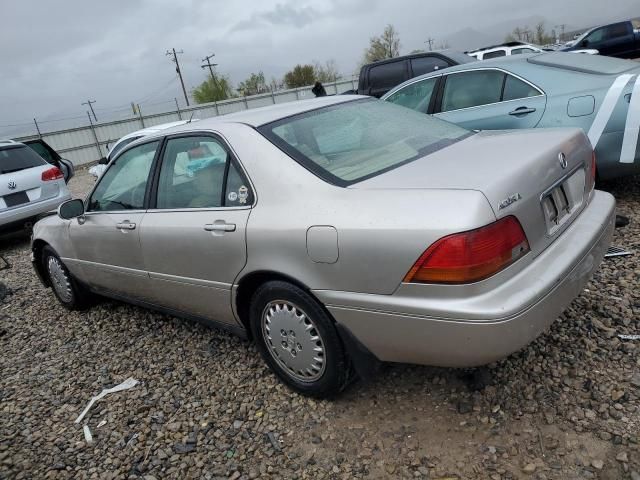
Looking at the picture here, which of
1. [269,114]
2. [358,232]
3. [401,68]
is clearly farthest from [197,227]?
[401,68]

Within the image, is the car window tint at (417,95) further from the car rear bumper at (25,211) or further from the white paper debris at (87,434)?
the car rear bumper at (25,211)

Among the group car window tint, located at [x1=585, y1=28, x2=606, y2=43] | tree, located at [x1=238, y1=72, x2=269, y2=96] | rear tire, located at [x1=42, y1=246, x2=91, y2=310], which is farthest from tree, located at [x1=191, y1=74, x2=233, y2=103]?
rear tire, located at [x1=42, y1=246, x2=91, y2=310]

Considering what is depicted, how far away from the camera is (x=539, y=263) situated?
2.08 metres

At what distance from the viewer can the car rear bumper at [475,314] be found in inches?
73.8

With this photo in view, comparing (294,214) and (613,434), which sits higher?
(294,214)

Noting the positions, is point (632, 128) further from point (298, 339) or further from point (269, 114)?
point (298, 339)

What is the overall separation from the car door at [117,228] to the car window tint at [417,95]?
344 cm

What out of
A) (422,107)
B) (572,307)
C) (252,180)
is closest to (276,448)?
(252,180)

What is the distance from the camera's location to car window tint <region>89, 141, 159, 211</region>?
10.9 ft

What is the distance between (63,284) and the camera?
453 cm

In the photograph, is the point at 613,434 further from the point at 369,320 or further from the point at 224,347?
the point at 224,347

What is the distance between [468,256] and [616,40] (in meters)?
19.2

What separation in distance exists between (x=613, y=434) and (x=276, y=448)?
59.3 inches

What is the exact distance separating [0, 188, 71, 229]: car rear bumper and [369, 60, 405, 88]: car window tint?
21.8 ft
